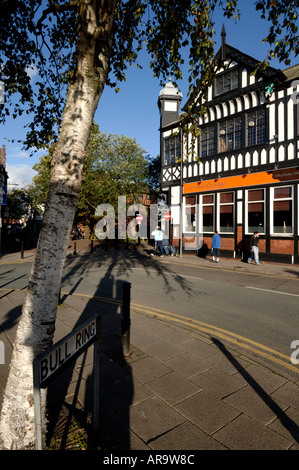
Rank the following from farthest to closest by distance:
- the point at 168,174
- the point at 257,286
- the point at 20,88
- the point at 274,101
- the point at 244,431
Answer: the point at 168,174 → the point at 274,101 → the point at 257,286 → the point at 20,88 → the point at 244,431

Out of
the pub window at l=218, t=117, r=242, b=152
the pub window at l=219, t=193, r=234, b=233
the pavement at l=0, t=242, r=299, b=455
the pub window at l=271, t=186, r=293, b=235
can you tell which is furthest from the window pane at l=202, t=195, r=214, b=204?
the pavement at l=0, t=242, r=299, b=455

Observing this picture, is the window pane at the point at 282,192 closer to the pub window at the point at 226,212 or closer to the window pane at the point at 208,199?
the pub window at the point at 226,212

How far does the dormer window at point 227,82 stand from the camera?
17266mm

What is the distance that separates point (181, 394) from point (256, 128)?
54.7 ft

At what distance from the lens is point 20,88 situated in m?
5.18

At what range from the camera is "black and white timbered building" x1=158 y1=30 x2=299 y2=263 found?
1484 cm

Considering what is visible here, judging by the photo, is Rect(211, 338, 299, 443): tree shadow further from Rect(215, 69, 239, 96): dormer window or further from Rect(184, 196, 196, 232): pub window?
Rect(215, 69, 239, 96): dormer window

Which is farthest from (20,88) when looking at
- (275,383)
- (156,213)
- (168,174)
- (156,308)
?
(156,213)

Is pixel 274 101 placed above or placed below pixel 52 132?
above

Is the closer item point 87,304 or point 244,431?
point 244,431

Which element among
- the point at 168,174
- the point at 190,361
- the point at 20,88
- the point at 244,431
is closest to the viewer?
the point at 244,431

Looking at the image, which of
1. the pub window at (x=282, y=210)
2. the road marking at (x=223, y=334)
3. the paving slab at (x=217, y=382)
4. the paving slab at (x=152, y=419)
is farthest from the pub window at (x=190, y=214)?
the paving slab at (x=152, y=419)
